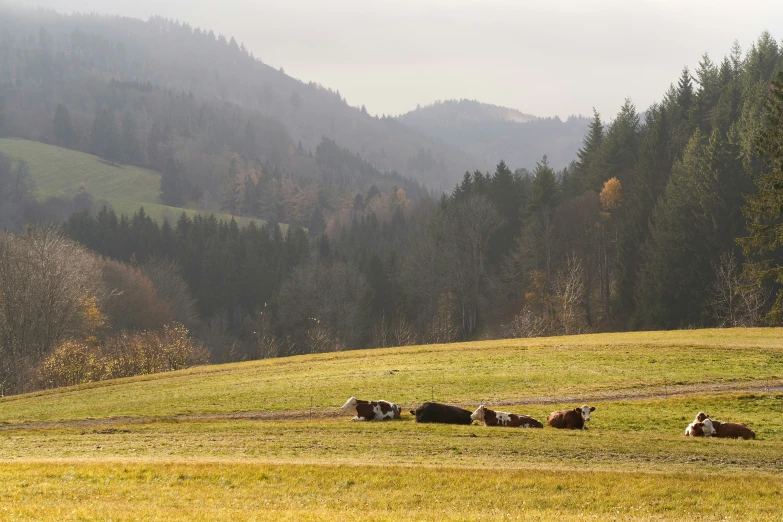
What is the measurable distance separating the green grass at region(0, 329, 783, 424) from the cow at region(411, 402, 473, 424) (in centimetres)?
490

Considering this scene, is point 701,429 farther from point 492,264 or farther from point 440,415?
point 492,264

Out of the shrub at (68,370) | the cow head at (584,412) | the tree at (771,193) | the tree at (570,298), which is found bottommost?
the shrub at (68,370)

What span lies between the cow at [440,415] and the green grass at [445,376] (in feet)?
16.1

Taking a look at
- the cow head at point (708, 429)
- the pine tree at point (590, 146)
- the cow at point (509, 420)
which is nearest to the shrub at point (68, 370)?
the cow at point (509, 420)

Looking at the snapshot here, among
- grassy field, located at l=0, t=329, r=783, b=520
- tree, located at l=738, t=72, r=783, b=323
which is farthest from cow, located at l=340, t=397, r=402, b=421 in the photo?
tree, located at l=738, t=72, r=783, b=323

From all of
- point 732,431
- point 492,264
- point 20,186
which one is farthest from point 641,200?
point 20,186

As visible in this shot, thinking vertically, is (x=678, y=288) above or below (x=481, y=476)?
above

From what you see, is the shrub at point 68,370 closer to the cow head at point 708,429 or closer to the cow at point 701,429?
the cow at point 701,429

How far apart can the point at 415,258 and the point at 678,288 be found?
157ft

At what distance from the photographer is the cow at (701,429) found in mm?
23625

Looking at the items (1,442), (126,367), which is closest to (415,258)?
(126,367)

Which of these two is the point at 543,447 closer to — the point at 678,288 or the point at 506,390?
the point at 506,390

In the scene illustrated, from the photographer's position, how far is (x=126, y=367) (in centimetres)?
5772

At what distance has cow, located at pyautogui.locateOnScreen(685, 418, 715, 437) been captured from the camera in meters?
23.6
